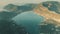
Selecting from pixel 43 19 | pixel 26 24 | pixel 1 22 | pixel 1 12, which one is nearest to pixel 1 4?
pixel 1 12

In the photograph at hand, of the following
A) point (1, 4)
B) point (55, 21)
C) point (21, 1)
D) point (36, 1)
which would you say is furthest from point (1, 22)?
point (55, 21)

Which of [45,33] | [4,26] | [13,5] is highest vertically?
[13,5]

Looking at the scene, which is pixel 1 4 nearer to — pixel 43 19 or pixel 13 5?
pixel 13 5

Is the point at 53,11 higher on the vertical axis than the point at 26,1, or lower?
lower

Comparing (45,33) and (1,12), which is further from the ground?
(1,12)

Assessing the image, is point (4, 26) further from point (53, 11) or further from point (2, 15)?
point (53, 11)

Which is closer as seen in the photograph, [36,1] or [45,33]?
[45,33]
